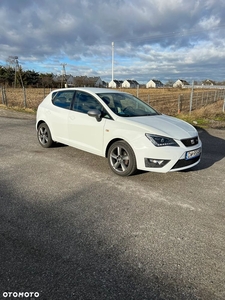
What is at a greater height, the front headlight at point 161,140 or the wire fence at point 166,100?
the wire fence at point 166,100

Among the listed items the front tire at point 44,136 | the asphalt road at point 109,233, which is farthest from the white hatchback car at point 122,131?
the asphalt road at point 109,233

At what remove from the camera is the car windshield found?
4.63 m

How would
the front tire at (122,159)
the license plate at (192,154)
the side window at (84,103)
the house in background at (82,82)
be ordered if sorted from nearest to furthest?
the license plate at (192,154) < the front tire at (122,159) < the side window at (84,103) < the house in background at (82,82)

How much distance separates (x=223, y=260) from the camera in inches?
90.4

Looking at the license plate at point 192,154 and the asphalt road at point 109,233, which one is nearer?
the asphalt road at point 109,233

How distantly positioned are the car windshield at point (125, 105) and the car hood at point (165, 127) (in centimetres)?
28

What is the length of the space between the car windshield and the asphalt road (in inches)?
47.9

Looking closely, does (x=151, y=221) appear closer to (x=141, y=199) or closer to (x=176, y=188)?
(x=141, y=199)

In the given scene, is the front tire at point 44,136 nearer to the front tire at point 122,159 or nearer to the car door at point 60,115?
the car door at point 60,115

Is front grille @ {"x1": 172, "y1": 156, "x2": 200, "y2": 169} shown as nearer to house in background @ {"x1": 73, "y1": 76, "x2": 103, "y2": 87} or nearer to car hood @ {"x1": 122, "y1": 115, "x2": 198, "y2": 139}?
car hood @ {"x1": 122, "y1": 115, "x2": 198, "y2": 139}

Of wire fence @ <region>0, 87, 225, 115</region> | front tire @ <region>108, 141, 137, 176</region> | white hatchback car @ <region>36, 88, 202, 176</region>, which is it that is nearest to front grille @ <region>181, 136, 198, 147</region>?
white hatchback car @ <region>36, 88, 202, 176</region>

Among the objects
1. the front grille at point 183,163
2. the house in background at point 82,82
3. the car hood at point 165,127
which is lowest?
the front grille at point 183,163

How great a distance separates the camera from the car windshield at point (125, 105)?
4.63 metres

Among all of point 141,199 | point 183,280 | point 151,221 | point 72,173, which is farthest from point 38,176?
point 183,280
